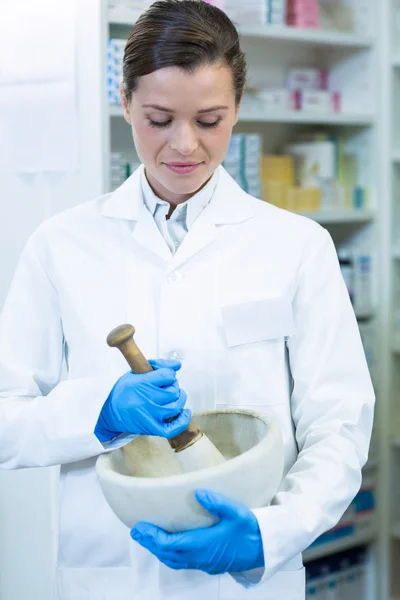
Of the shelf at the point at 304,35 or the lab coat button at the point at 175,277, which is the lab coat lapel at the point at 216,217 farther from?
the shelf at the point at 304,35

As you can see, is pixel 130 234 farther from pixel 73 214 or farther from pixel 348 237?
pixel 348 237

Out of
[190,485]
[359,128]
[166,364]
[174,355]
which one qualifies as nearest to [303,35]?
[359,128]

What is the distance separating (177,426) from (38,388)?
36cm

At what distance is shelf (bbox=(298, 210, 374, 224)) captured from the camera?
3.00 m

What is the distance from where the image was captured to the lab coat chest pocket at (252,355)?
4.39 ft

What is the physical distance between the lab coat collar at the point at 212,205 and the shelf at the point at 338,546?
6.43 ft

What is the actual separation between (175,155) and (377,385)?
2.11 metres

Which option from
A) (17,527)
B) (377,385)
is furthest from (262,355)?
(377,385)

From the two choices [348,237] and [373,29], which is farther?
[348,237]

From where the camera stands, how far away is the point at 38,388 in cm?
139

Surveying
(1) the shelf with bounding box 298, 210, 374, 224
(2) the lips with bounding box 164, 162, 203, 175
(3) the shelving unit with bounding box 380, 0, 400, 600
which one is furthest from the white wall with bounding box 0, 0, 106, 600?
(3) the shelving unit with bounding box 380, 0, 400, 600

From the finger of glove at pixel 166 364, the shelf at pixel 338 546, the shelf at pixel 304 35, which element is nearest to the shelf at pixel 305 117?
the shelf at pixel 304 35

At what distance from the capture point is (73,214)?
4.79 feet

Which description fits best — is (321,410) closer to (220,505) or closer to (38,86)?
(220,505)
